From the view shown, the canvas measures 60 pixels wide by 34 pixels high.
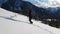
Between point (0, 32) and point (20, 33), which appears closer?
point (0, 32)

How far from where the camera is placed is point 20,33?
14.1 metres

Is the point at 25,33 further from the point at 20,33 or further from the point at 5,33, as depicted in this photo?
the point at 5,33

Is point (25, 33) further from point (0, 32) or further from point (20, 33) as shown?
point (0, 32)

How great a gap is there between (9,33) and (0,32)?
2.02ft

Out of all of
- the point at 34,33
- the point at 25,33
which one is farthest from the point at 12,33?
the point at 34,33

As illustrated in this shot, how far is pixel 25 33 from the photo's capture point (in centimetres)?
1461

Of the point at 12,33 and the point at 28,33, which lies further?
the point at 28,33

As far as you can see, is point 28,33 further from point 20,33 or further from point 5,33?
point 5,33

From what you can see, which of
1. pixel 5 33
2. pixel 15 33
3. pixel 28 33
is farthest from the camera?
pixel 28 33

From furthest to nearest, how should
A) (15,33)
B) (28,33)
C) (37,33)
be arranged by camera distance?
(37,33), (28,33), (15,33)

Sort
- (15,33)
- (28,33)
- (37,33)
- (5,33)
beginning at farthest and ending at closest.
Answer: (37,33), (28,33), (15,33), (5,33)

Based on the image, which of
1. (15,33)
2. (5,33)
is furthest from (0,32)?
(15,33)

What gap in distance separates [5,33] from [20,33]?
4.90ft

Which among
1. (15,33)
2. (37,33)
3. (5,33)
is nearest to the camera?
(5,33)
